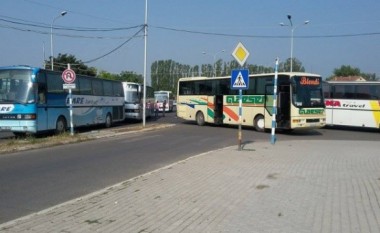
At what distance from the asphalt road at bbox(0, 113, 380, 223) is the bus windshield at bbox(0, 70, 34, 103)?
3504 mm

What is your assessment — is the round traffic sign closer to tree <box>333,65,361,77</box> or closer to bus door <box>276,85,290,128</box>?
bus door <box>276,85,290,128</box>

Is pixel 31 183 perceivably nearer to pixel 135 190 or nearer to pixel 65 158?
pixel 135 190

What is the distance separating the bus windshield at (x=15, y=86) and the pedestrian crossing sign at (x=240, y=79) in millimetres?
9156

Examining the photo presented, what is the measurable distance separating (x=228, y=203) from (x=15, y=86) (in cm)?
1490

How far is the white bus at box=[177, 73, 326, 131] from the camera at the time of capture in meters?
23.9

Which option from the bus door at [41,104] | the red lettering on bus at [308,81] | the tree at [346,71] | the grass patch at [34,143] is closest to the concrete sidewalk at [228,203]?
the grass patch at [34,143]

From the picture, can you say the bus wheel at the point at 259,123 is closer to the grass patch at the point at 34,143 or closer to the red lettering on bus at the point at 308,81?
the red lettering on bus at the point at 308,81

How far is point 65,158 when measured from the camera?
13.8 metres

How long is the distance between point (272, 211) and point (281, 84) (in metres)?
18.1

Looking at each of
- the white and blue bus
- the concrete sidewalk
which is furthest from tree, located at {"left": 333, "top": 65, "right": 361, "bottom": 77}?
the concrete sidewalk

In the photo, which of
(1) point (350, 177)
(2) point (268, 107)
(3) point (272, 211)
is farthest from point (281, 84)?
(3) point (272, 211)

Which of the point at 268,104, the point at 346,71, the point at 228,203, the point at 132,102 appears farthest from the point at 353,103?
the point at 346,71

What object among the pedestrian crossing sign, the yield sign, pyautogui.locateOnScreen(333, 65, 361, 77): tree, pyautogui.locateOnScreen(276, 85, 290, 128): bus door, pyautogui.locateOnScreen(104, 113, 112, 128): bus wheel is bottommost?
pyautogui.locateOnScreen(104, 113, 112, 128): bus wheel

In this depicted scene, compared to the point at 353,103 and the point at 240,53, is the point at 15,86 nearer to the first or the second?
the point at 240,53
